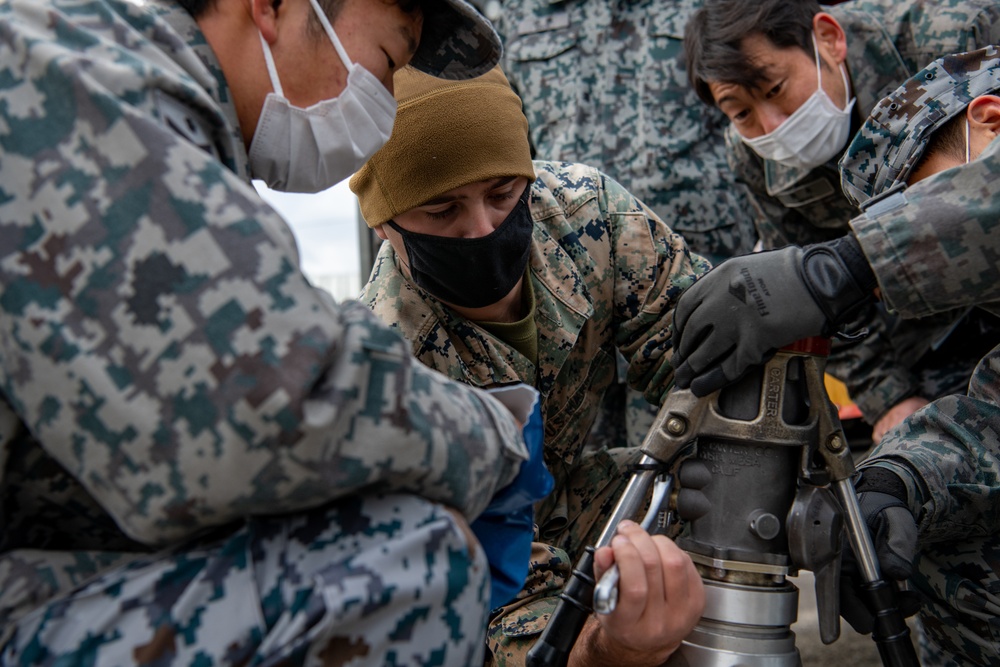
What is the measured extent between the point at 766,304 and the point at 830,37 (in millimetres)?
2009

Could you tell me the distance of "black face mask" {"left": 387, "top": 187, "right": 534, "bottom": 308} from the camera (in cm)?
212

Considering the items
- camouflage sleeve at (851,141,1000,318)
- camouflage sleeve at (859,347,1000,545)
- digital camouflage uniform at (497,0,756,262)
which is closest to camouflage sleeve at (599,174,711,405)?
camouflage sleeve at (859,347,1000,545)

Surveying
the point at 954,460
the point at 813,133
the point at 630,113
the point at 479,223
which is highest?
the point at 479,223

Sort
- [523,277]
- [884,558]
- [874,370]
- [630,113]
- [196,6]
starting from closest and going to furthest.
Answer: [196,6]
[884,558]
[523,277]
[874,370]
[630,113]

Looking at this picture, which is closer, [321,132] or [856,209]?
[321,132]

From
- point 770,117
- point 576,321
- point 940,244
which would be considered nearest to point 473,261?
point 576,321

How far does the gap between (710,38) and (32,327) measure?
2695 millimetres

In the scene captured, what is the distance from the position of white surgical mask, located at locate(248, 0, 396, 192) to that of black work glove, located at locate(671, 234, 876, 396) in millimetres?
637

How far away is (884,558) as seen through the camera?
1693mm

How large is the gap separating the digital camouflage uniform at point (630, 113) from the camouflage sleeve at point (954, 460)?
4.13ft

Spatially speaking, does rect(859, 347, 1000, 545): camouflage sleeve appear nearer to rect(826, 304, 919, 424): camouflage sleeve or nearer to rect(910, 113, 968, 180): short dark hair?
rect(910, 113, 968, 180): short dark hair

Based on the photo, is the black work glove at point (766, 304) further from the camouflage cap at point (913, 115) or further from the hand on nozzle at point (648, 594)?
the camouflage cap at point (913, 115)

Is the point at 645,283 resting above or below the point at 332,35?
below

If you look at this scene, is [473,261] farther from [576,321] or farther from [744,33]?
[744,33]
